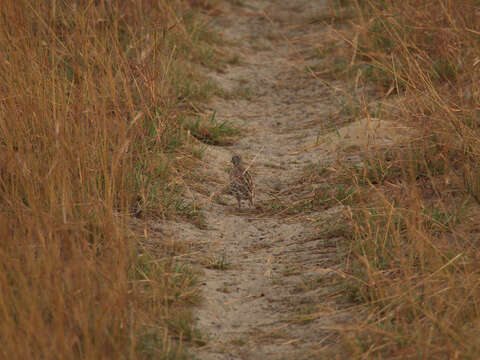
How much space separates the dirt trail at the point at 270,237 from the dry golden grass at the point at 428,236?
9.4 inches

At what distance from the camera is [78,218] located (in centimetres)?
351

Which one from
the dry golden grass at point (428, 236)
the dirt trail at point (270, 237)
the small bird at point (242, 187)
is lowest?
the dirt trail at point (270, 237)

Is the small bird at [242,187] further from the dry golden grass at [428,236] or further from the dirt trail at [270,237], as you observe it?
the dry golden grass at [428,236]

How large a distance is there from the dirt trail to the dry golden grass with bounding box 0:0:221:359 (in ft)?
0.81

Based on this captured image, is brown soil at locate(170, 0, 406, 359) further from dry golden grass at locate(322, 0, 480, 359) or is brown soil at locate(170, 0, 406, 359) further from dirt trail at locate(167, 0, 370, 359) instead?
dry golden grass at locate(322, 0, 480, 359)

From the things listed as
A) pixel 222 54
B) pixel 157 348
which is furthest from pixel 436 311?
pixel 222 54

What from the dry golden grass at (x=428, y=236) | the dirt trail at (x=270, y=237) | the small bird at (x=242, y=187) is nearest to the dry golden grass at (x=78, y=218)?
the dirt trail at (x=270, y=237)

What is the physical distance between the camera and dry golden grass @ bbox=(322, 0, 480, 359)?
2.86 m

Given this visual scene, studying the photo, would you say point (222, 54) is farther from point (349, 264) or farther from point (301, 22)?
point (349, 264)

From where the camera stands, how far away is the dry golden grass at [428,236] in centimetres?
286

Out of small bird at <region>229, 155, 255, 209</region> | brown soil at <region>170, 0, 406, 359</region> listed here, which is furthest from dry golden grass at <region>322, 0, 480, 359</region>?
small bird at <region>229, 155, 255, 209</region>

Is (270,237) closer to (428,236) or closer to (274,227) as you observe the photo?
(274,227)

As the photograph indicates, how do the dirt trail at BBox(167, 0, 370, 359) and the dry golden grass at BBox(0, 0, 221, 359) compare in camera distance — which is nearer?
the dry golden grass at BBox(0, 0, 221, 359)

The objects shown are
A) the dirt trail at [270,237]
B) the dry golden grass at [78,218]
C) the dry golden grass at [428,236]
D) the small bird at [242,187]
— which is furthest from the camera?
the small bird at [242,187]
